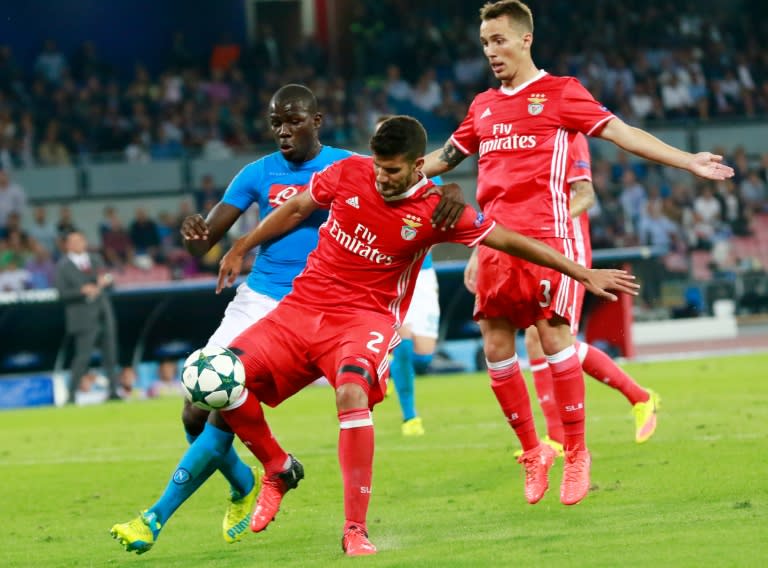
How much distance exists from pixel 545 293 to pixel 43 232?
56.6 feet

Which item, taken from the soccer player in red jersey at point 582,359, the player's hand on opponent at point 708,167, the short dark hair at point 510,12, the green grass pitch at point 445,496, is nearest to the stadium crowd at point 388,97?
the green grass pitch at point 445,496

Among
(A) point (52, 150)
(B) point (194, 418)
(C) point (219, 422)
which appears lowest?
(A) point (52, 150)

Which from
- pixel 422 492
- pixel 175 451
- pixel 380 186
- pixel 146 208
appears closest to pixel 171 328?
pixel 146 208

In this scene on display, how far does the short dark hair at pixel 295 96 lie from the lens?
7699mm

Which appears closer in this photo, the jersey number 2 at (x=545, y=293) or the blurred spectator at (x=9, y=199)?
the jersey number 2 at (x=545, y=293)

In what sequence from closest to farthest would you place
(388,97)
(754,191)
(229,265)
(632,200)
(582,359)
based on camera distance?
(229,265) → (582,359) → (632,200) → (754,191) → (388,97)

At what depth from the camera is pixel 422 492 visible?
27.6ft

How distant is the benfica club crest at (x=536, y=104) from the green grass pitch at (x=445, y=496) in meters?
2.07

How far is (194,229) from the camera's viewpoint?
23.1 feet

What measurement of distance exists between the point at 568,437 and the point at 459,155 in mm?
1665

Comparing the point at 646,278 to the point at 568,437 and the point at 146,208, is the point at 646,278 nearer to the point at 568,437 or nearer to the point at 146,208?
the point at 146,208

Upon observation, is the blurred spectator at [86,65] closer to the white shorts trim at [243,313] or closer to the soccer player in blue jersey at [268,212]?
the soccer player in blue jersey at [268,212]

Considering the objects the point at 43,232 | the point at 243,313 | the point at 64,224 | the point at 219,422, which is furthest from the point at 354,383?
the point at 43,232

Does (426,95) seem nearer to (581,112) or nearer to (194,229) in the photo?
(581,112)
